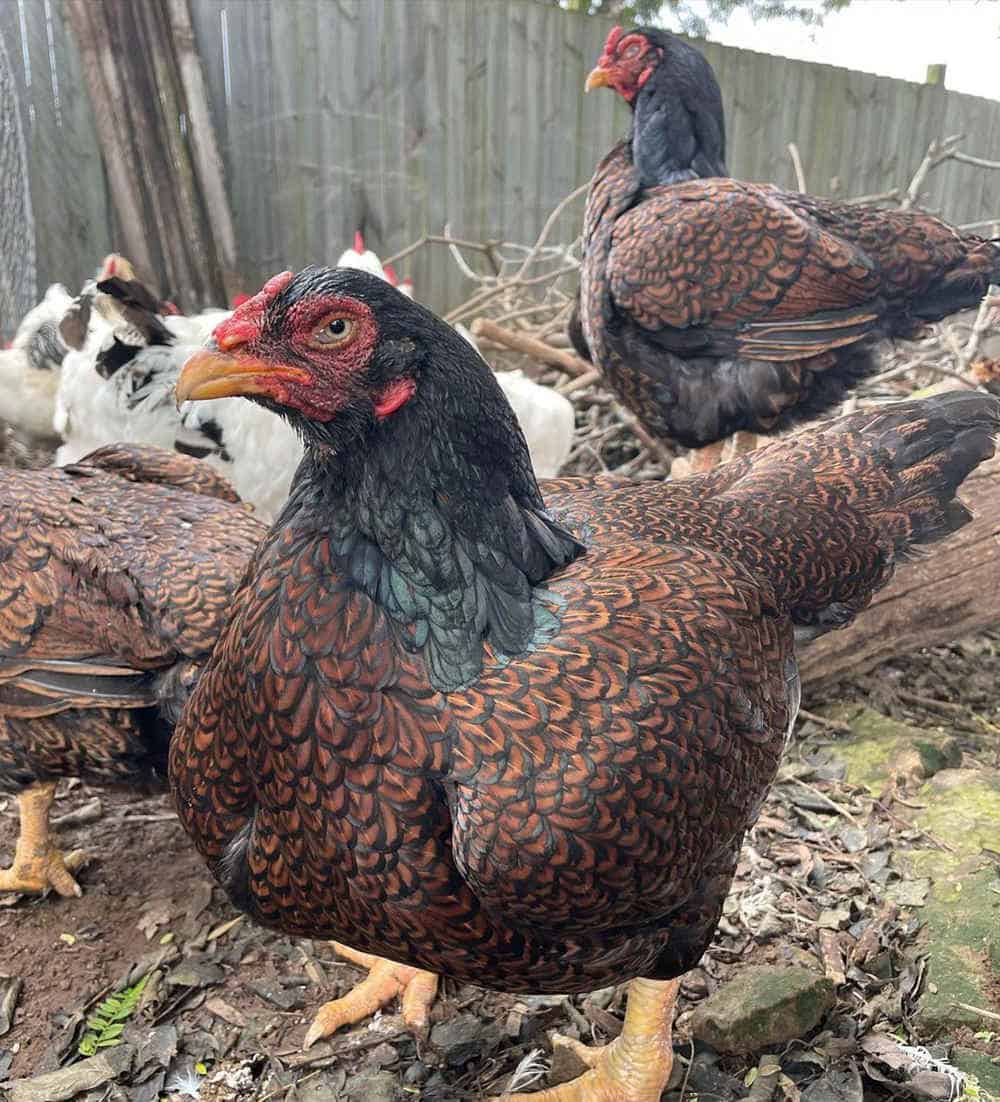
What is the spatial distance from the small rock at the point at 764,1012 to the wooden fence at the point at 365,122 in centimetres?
518

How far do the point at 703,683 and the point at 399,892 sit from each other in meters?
0.59

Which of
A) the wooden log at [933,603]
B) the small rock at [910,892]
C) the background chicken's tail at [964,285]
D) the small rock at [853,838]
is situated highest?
the background chicken's tail at [964,285]

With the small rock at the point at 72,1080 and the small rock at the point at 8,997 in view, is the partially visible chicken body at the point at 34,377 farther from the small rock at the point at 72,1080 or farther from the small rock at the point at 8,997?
the small rock at the point at 72,1080

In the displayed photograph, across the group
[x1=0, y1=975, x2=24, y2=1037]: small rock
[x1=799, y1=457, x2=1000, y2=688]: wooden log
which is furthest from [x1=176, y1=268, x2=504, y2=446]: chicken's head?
[x1=799, y1=457, x2=1000, y2=688]: wooden log

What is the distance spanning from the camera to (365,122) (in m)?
6.14

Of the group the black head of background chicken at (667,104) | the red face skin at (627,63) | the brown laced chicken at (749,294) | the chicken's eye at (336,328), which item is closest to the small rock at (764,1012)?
the chicken's eye at (336,328)

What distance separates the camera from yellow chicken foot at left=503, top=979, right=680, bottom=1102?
72.5 inches

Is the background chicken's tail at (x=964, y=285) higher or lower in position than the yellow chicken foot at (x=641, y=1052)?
higher

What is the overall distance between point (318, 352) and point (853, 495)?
59.5 inches

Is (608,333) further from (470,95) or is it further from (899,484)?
(470,95)

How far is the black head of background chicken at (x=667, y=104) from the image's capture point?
375cm

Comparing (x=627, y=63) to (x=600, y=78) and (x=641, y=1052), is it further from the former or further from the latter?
(x=641, y=1052)

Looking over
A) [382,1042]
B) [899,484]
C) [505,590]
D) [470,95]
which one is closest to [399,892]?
[505,590]

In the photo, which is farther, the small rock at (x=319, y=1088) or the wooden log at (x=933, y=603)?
the wooden log at (x=933, y=603)
